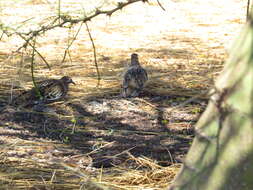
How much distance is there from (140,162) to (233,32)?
6353mm

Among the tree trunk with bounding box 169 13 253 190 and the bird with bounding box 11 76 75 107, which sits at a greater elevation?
the tree trunk with bounding box 169 13 253 190

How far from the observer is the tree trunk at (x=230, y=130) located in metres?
1.63

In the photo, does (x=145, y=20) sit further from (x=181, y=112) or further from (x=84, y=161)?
(x=84, y=161)

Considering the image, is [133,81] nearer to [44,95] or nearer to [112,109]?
[112,109]

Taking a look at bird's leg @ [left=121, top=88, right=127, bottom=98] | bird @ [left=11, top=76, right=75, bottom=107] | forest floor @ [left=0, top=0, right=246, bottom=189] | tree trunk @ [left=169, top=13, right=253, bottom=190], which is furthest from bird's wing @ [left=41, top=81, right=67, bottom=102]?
tree trunk @ [left=169, top=13, right=253, bottom=190]

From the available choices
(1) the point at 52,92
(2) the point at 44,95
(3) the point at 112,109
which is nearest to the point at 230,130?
(3) the point at 112,109

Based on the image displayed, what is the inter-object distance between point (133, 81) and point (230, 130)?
4.93 m

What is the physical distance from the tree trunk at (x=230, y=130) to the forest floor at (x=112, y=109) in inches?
4.3

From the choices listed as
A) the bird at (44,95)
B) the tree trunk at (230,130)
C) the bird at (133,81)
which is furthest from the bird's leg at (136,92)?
the tree trunk at (230,130)

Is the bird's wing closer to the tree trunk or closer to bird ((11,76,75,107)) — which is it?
bird ((11,76,75,107))

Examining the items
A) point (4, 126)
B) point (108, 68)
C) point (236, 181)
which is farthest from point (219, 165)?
point (108, 68)

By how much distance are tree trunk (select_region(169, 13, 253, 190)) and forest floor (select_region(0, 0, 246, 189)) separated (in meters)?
0.11

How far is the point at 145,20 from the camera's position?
11.8 m

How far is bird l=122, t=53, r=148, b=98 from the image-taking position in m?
6.59
